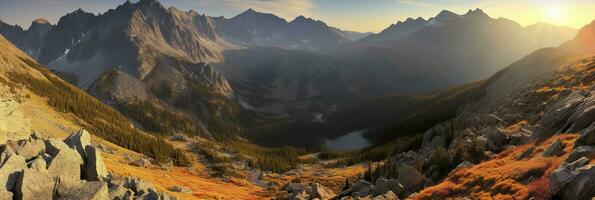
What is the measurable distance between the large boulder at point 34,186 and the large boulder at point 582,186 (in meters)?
49.1

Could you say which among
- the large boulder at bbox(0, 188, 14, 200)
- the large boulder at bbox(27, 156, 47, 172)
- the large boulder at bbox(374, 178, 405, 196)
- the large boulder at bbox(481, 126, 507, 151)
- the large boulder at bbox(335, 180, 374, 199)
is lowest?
the large boulder at bbox(335, 180, 374, 199)

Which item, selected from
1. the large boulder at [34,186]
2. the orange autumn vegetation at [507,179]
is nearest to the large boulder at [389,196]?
the orange autumn vegetation at [507,179]

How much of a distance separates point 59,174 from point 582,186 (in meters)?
50.1

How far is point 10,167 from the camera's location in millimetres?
42656

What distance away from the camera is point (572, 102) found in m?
64.9

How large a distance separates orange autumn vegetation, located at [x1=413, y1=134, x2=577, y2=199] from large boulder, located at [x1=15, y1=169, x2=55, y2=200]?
43.7 metres

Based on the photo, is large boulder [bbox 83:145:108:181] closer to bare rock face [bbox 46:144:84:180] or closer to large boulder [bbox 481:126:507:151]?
bare rock face [bbox 46:144:84:180]

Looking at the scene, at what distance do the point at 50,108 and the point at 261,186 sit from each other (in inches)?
4222

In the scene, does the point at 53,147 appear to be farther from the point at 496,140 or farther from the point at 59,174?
the point at 496,140

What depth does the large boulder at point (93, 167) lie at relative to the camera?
50.6m

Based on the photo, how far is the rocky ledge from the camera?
42031 millimetres

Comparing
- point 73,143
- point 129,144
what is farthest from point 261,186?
point 73,143

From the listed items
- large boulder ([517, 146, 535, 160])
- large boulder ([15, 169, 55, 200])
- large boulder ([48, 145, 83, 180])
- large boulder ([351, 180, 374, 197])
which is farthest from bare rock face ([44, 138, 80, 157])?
large boulder ([517, 146, 535, 160])

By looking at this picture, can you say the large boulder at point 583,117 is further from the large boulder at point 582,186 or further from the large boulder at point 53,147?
the large boulder at point 53,147
